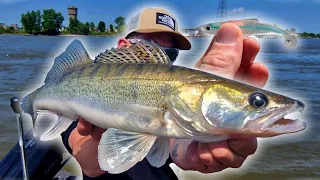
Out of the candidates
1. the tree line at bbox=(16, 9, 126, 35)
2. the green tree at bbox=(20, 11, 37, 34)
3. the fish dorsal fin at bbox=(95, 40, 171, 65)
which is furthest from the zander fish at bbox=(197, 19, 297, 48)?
the green tree at bbox=(20, 11, 37, 34)

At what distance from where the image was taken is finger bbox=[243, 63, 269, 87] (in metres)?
2.36

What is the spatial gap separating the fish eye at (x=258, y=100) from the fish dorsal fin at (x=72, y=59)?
1.04 metres

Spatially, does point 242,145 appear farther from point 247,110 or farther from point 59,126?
point 59,126

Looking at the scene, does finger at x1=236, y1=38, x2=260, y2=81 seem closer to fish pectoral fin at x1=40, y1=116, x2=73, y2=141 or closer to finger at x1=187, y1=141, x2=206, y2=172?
finger at x1=187, y1=141, x2=206, y2=172

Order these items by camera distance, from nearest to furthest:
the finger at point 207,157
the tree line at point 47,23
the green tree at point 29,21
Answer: the finger at point 207,157 → the tree line at point 47,23 → the green tree at point 29,21

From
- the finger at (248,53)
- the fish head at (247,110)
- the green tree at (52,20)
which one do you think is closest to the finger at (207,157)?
the fish head at (247,110)

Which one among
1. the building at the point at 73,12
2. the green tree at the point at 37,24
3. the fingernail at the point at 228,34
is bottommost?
the green tree at the point at 37,24

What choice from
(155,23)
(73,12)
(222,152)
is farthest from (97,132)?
(73,12)

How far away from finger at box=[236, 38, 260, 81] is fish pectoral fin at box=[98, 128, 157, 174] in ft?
2.38

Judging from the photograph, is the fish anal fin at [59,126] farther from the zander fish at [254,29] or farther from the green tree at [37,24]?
the green tree at [37,24]

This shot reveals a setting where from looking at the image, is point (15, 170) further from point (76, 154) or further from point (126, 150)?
point (126, 150)

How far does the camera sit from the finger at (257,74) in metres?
2.36

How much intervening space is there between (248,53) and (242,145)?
561 mm

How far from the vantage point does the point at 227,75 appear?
221cm
